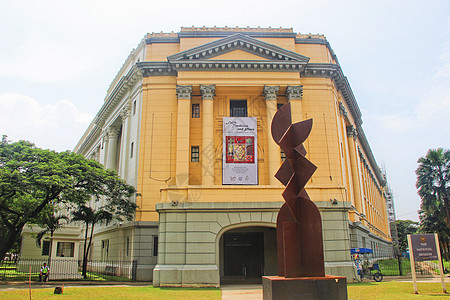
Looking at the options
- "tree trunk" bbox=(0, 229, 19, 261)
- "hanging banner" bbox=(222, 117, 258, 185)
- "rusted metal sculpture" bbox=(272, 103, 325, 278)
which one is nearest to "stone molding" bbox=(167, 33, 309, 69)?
"hanging banner" bbox=(222, 117, 258, 185)

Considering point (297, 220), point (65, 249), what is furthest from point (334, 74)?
point (65, 249)

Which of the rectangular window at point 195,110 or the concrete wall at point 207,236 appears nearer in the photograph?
the concrete wall at point 207,236

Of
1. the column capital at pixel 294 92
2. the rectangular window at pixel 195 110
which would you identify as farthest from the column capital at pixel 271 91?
the rectangular window at pixel 195 110

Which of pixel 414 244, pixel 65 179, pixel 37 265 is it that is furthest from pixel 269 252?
pixel 37 265

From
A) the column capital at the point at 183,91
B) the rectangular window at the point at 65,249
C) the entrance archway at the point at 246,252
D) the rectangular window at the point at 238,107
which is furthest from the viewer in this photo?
the rectangular window at the point at 238,107

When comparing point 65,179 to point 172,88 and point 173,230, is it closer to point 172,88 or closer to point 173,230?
point 173,230

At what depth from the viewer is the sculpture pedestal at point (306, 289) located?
10.6 m

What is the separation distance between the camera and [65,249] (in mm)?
34031

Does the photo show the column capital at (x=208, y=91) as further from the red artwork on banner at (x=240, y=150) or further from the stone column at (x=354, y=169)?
the stone column at (x=354, y=169)

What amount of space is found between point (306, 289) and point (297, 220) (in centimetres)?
218

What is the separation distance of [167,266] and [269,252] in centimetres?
1050

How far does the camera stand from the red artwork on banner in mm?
32906

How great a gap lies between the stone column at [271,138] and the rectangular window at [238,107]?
2659 millimetres

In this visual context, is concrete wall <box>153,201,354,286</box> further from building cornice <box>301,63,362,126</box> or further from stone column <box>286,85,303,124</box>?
building cornice <box>301,63,362,126</box>
